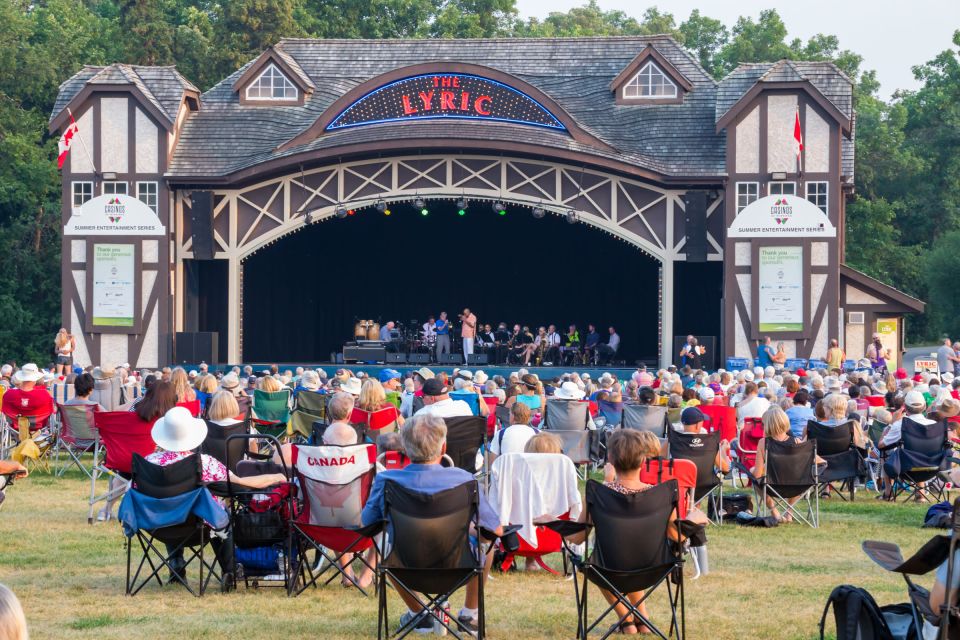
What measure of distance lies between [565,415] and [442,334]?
1578 cm

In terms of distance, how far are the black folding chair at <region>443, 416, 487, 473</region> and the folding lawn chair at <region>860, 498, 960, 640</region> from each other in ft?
15.4

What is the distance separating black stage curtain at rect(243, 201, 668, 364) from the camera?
29375 mm

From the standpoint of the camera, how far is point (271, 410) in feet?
44.4

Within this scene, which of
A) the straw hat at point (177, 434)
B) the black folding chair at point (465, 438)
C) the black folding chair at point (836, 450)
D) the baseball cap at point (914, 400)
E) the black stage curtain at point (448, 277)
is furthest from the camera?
the black stage curtain at point (448, 277)

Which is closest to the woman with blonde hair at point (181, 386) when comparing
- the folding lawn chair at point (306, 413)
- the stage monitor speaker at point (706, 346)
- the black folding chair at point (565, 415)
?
the folding lawn chair at point (306, 413)

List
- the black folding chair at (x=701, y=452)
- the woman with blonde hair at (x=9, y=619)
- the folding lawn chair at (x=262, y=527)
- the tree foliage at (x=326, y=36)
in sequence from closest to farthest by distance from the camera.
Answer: the woman with blonde hair at (x=9, y=619), the folding lawn chair at (x=262, y=527), the black folding chair at (x=701, y=452), the tree foliage at (x=326, y=36)

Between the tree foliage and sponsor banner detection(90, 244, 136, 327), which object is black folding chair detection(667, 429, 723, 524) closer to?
sponsor banner detection(90, 244, 136, 327)

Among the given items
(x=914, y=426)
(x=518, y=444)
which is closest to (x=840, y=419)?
(x=914, y=426)

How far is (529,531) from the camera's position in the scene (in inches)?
307

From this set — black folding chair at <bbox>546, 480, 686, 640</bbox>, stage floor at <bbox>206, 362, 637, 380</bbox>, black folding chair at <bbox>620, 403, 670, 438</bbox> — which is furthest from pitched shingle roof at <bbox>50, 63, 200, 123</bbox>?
black folding chair at <bbox>546, 480, 686, 640</bbox>

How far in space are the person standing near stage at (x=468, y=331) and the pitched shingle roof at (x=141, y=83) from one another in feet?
22.8

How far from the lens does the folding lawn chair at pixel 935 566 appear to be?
15.7 ft

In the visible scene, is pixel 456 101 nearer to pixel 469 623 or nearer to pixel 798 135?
pixel 798 135

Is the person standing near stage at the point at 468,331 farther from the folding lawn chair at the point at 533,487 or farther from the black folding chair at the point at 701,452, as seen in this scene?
the folding lawn chair at the point at 533,487
